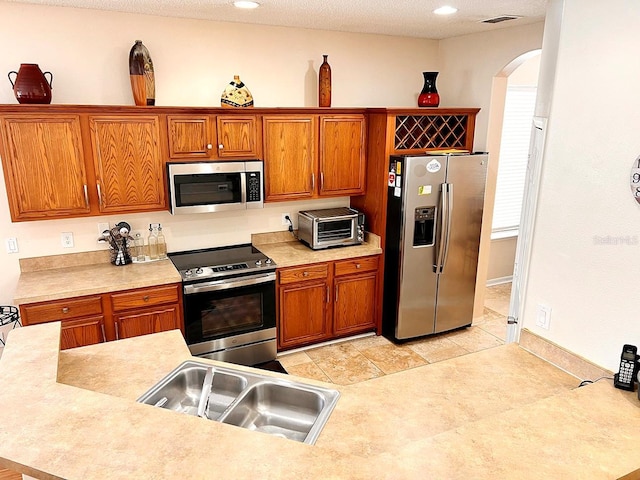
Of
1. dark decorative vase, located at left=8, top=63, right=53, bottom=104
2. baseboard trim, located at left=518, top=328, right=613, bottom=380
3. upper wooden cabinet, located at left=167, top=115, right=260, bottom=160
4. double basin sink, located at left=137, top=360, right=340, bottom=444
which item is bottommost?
double basin sink, located at left=137, top=360, right=340, bottom=444

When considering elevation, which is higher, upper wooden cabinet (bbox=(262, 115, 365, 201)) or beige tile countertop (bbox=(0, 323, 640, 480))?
upper wooden cabinet (bbox=(262, 115, 365, 201))

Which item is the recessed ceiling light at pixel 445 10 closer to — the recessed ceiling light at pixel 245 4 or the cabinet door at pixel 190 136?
the recessed ceiling light at pixel 245 4

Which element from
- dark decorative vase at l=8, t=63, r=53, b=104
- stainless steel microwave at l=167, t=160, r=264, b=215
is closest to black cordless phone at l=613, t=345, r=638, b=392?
stainless steel microwave at l=167, t=160, r=264, b=215

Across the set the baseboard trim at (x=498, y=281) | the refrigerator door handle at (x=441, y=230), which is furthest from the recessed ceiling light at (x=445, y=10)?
the baseboard trim at (x=498, y=281)

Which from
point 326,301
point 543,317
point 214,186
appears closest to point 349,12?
point 214,186

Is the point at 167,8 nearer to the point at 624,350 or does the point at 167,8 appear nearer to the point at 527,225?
the point at 527,225

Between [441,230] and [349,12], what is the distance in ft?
6.24

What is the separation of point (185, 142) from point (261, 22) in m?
1.17

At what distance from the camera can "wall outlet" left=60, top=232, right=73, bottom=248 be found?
3.56 metres

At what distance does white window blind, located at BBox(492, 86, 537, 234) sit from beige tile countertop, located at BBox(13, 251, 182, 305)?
3.87m

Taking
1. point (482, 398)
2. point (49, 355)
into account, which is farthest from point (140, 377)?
point (482, 398)

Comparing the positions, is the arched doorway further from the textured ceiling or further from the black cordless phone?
the black cordless phone

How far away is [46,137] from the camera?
3109 millimetres

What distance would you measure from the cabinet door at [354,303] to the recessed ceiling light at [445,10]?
216cm
